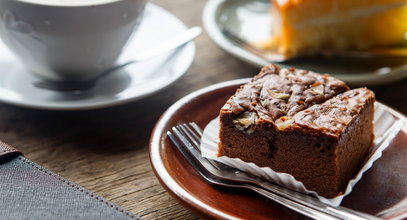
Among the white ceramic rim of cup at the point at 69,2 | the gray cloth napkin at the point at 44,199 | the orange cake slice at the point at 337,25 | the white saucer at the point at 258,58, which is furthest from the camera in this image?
the orange cake slice at the point at 337,25

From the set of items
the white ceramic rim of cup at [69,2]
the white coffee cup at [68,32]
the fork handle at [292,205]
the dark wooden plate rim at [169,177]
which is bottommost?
the fork handle at [292,205]

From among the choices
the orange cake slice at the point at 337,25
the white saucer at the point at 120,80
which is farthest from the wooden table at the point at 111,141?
the orange cake slice at the point at 337,25

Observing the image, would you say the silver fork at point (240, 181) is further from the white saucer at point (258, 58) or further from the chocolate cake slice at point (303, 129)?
the white saucer at point (258, 58)

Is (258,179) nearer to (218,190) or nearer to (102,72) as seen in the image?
(218,190)

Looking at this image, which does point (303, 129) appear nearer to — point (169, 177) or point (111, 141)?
point (169, 177)

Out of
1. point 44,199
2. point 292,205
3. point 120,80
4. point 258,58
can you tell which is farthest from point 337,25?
point 44,199

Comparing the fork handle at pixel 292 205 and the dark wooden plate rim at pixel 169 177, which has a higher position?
the dark wooden plate rim at pixel 169 177

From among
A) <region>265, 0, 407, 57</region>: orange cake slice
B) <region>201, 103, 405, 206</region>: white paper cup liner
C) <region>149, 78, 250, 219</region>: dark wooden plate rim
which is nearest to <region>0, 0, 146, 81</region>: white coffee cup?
<region>149, 78, 250, 219</region>: dark wooden plate rim

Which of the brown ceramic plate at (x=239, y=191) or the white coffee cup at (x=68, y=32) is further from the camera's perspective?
the white coffee cup at (x=68, y=32)
